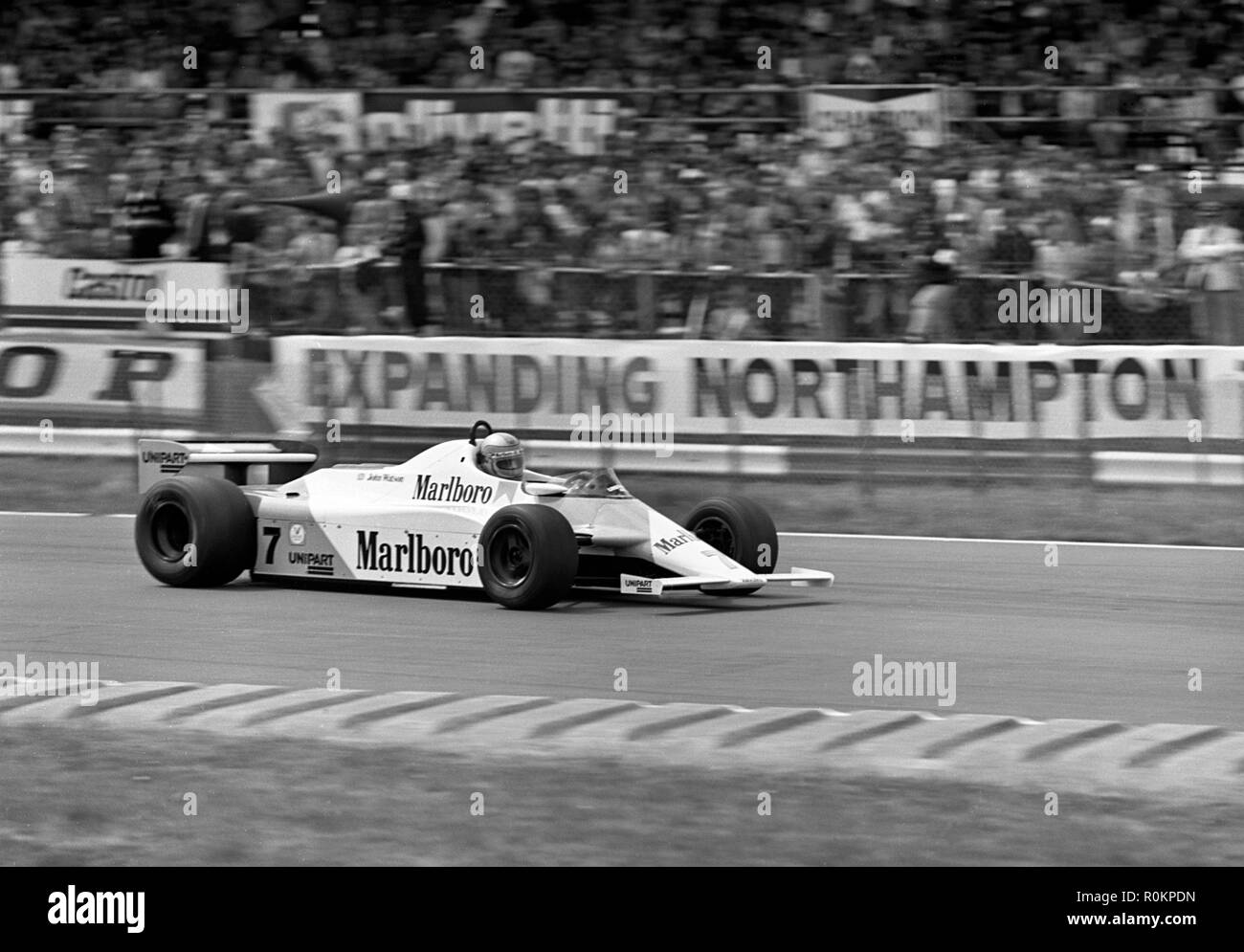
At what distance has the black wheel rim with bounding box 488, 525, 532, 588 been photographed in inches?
400

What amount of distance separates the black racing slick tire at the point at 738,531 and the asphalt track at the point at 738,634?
9.8 inches

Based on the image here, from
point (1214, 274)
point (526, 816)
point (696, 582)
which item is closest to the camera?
point (526, 816)

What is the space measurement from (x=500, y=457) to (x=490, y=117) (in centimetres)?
1017

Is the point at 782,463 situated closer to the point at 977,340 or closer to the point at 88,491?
the point at 977,340

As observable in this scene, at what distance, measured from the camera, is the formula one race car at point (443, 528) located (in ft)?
33.6

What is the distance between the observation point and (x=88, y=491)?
15594mm

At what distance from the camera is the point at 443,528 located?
1062cm

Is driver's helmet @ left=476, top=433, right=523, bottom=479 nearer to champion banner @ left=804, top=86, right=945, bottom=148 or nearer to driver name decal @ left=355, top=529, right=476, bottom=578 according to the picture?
driver name decal @ left=355, top=529, right=476, bottom=578

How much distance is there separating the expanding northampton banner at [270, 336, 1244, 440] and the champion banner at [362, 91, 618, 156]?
5.08 meters

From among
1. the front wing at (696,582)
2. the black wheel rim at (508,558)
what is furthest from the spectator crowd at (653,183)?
the black wheel rim at (508,558)

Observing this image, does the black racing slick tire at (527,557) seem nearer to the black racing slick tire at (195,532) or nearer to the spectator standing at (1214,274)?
the black racing slick tire at (195,532)

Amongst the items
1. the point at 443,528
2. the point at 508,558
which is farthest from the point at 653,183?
the point at 508,558

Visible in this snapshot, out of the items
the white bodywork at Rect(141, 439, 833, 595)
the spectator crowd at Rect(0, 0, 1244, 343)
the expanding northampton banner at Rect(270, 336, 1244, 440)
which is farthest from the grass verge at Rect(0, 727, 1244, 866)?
the spectator crowd at Rect(0, 0, 1244, 343)

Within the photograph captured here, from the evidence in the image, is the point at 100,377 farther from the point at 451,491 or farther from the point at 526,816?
the point at 526,816
